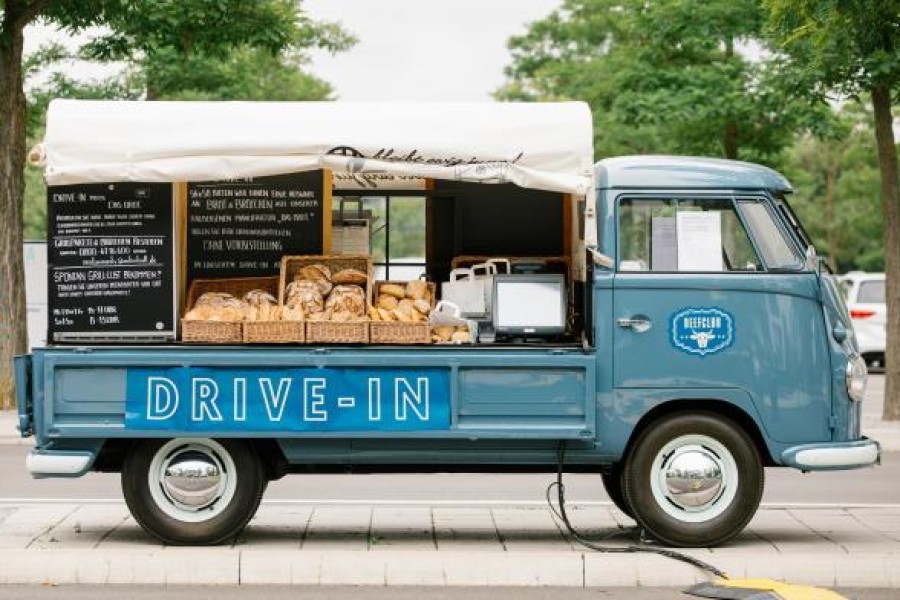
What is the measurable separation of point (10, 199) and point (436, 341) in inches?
438

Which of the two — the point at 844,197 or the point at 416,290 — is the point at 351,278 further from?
the point at 844,197

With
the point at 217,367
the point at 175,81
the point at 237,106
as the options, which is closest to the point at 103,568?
the point at 217,367

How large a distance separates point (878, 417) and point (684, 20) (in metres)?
7.08

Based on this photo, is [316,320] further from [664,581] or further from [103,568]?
[664,581]

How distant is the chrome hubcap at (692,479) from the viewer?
32.8ft

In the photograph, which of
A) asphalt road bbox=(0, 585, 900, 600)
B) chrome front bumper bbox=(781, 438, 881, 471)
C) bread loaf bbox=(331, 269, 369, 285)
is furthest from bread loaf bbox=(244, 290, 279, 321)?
chrome front bumper bbox=(781, 438, 881, 471)

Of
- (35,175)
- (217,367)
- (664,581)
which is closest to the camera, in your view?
(664,581)

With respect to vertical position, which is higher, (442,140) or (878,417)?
(442,140)

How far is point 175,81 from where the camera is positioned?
2966cm

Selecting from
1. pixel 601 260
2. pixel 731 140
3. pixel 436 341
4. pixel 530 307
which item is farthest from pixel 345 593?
pixel 731 140

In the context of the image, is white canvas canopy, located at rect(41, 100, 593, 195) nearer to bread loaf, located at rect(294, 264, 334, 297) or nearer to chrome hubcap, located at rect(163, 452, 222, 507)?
bread loaf, located at rect(294, 264, 334, 297)

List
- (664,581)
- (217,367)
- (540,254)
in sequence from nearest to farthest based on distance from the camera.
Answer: (664,581), (217,367), (540,254)

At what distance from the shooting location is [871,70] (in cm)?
1730

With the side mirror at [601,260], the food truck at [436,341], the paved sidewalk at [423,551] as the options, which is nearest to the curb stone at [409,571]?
the paved sidewalk at [423,551]
